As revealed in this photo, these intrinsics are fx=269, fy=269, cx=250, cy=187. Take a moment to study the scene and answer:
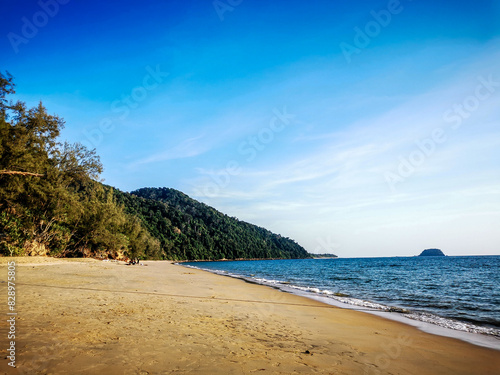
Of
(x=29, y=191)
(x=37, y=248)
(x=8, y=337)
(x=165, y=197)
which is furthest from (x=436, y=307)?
(x=165, y=197)

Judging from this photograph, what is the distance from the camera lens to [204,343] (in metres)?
6.03

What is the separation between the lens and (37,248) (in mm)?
35094

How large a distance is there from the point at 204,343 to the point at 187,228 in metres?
158

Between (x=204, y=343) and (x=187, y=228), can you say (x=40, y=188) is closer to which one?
(x=204, y=343)

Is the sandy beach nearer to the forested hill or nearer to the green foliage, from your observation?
the green foliage

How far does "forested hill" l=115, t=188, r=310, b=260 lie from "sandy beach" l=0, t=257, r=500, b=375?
102790 millimetres

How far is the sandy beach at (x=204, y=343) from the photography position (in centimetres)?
464

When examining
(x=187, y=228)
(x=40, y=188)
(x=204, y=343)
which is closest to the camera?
(x=204, y=343)

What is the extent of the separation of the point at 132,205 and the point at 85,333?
134 meters

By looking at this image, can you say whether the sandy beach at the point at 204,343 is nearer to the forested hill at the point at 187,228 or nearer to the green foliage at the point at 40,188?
the green foliage at the point at 40,188

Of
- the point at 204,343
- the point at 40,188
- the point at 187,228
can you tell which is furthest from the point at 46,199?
the point at 187,228

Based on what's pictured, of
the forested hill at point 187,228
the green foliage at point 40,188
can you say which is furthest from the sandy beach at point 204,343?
the forested hill at point 187,228

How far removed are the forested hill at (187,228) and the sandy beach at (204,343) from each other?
337 ft

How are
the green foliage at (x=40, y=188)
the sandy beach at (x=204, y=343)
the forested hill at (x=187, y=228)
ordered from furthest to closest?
the forested hill at (x=187, y=228) → the green foliage at (x=40, y=188) → the sandy beach at (x=204, y=343)
